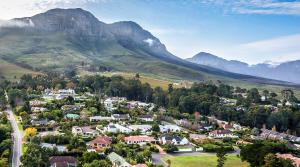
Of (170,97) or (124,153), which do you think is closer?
(124,153)

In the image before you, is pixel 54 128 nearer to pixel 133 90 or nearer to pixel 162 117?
pixel 162 117

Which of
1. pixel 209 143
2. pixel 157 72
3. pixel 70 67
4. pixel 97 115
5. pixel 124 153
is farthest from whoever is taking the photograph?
pixel 157 72

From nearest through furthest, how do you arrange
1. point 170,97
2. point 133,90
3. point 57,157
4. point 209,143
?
1. point 57,157
2. point 209,143
3. point 170,97
4. point 133,90

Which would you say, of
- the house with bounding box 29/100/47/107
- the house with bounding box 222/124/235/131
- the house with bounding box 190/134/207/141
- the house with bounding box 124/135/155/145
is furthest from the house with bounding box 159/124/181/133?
the house with bounding box 29/100/47/107

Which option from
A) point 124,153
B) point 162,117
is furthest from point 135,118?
point 124,153

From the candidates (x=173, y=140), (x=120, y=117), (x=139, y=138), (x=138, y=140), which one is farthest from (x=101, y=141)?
(x=120, y=117)

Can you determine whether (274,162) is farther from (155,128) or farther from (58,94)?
(58,94)
